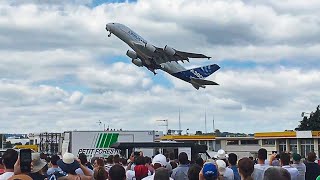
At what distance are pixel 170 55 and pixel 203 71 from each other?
10.3m

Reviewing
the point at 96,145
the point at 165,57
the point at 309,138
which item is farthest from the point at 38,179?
the point at 309,138

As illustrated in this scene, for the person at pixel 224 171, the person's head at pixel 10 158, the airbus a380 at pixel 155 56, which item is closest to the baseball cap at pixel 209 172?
the person's head at pixel 10 158

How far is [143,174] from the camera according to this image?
31.1 ft

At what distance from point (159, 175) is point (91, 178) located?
5.73 feet

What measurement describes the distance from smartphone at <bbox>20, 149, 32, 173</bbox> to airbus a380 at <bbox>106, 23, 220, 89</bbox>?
40.6 metres

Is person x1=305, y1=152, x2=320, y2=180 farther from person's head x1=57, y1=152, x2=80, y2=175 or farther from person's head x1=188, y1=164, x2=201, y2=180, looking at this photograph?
person's head x1=57, y1=152, x2=80, y2=175

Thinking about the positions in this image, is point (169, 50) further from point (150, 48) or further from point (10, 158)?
point (10, 158)

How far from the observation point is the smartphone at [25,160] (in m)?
6.12

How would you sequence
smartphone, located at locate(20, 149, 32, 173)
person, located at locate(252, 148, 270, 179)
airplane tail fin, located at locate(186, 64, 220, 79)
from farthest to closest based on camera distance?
airplane tail fin, located at locate(186, 64, 220, 79) < person, located at locate(252, 148, 270, 179) < smartphone, located at locate(20, 149, 32, 173)

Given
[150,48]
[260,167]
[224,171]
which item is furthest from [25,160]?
[150,48]

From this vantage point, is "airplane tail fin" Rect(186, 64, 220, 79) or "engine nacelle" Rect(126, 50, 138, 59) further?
"airplane tail fin" Rect(186, 64, 220, 79)

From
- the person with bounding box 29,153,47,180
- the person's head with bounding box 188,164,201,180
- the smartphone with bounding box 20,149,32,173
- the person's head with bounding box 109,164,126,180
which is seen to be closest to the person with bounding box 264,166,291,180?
the person's head with bounding box 109,164,126,180

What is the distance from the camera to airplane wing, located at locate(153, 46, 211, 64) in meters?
46.9

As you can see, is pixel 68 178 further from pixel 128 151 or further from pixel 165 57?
pixel 165 57
